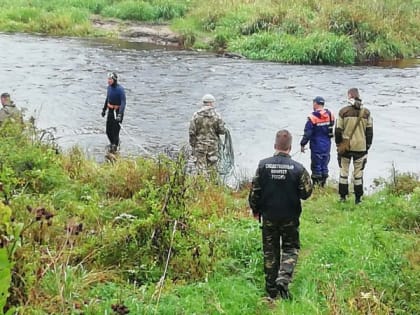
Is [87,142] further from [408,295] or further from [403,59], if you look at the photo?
[403,59]

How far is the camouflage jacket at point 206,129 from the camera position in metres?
12.9

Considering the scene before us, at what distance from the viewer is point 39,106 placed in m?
20.2

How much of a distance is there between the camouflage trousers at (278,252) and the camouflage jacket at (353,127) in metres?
3.83

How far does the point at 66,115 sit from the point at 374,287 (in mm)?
13648

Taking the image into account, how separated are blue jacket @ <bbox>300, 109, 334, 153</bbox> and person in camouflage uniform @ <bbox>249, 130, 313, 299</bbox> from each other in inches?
198

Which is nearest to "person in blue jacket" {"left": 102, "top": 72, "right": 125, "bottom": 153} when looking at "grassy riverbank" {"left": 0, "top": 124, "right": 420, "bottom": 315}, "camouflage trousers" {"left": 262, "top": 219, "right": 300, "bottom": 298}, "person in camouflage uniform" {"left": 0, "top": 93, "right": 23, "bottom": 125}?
"person in camouflage uniform" {"left": 0, "top": 93, "right": 23, "bottom": 125}

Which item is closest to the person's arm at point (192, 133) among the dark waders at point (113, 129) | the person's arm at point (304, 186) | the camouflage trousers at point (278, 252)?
the dark waders at point (113, 129)

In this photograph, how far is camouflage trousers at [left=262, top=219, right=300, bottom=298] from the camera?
7.62m

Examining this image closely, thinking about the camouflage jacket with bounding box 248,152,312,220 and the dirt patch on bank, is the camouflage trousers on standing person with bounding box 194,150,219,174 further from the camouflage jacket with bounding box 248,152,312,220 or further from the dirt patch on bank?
the dirt patch on bank

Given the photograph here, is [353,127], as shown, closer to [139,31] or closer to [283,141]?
[283,141]

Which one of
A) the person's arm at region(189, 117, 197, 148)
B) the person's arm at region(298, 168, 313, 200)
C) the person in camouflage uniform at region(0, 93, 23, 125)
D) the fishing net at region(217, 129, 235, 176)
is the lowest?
the fishing net at region(217, 129, 235, 176)

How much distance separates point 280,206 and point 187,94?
1496 cm

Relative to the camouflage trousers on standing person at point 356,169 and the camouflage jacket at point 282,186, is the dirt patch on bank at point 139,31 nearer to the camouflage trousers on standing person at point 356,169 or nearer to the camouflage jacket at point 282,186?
the camouflage trousers on standing person at point 356,169

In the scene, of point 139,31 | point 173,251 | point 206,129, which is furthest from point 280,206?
point 139,31
